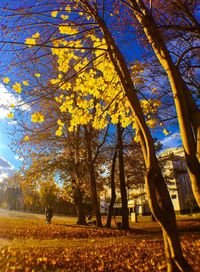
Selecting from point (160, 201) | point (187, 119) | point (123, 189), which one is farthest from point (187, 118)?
point (123, 189)

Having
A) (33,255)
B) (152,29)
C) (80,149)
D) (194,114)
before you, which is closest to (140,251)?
(33,255)

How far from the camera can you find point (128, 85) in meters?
4.45

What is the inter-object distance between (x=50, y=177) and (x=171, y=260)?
16153 millimetres

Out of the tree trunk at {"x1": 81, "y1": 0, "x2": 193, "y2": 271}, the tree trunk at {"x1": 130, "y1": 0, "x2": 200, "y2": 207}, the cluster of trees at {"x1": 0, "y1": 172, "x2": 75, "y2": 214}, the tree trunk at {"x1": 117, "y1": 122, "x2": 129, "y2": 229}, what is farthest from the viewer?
the cluster of trees at {"x1": 0, "y1": 172, "x2": 75, "y2": 214}

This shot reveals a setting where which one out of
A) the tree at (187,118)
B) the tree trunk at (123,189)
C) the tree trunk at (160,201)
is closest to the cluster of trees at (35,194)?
the tree trunk at (123,189)

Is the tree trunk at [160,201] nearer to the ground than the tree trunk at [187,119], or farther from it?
nearer to the ground

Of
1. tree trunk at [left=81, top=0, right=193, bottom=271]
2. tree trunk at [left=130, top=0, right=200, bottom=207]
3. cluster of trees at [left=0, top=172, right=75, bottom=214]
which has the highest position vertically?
cluster of trees at [left=0, top=172, right=75, bottom=214]

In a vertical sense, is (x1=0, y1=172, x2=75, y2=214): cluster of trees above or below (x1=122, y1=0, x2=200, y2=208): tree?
above

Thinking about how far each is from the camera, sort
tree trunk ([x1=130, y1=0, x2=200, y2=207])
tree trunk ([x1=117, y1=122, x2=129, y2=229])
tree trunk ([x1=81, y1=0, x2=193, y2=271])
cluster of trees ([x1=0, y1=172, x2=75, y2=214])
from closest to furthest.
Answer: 1. tree trunk ([x1=130, y1=0, x2=200, y2=207])
2. tree trunk ([x1=81, y1=0, x2=193, y2=271])
3. tree trunk ([x1=117, y1=122, x2=129, y2=229])
4. cluster of trees ([x1=0, y1=172, x2=75, y2=214])

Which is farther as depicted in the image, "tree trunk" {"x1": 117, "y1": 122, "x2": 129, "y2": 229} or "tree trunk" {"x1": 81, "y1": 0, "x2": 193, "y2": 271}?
"tree trunk" {"x1": 117, "y1": 122, "x2": 129, "y2": 229}

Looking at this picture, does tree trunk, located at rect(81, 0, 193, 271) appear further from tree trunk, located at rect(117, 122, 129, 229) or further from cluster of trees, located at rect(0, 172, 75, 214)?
cluster of trees, located at rect(0, 172, 75, 214)

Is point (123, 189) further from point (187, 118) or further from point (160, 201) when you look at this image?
point (187, 118)

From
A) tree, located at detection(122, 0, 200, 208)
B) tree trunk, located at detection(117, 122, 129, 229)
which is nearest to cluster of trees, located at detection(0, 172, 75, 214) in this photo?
tree trunk, located at detection(117, 122, 129, 229)

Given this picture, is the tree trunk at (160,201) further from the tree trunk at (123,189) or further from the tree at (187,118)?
the tree trunk at (123,189)
